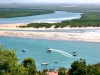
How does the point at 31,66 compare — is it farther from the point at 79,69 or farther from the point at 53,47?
the point at 53,47

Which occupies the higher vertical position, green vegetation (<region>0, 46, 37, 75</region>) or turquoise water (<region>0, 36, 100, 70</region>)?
green vegetation (<region>0, 46, 37, 75</region>)

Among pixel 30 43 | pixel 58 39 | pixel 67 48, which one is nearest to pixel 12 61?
pixel 67 48

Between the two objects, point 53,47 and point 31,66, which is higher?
point 31,66

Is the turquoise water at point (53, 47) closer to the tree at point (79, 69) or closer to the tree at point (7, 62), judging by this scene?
the tree at point (79, 69)

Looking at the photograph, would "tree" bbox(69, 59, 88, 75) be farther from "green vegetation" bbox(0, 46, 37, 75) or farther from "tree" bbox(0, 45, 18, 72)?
"tree" bbox(0, 45, 18, 72)

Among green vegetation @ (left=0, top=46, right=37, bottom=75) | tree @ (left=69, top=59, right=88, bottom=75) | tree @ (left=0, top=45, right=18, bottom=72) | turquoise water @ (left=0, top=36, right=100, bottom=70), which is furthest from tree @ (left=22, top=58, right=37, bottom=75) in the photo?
turquoise water @ (left=0, top=36, right=100, bottom=70)

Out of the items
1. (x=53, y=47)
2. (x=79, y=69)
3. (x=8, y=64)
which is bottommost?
(x=53, y=47)

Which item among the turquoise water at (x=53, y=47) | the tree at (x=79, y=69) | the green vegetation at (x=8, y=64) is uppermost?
the green vegetation at (x=8, y=64)

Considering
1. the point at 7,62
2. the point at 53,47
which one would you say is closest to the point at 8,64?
the point at 7,62

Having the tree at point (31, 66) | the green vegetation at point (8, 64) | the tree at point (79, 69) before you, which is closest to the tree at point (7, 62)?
the green vegetation at point (8, 64)
